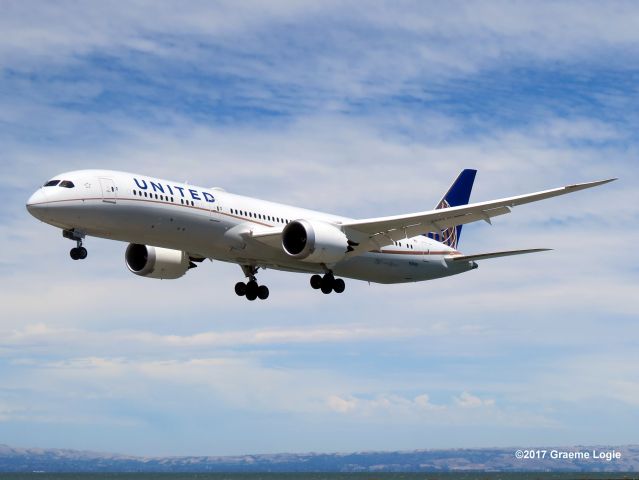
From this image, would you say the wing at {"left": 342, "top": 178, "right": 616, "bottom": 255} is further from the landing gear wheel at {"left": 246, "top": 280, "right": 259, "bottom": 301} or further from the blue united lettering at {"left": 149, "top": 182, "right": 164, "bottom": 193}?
the blue united lettering at {"left": 149, "top": 182, "right": 164, "bottom": 193}

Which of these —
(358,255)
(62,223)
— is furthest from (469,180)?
(62,223)

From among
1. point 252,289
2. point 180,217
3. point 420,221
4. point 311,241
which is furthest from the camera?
point 252,289

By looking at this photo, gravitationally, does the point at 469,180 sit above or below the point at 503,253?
above

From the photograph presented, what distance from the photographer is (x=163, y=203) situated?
45125 millimetres

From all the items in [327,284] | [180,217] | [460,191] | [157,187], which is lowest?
[327,284]

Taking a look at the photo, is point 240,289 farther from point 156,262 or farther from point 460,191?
point 460,191

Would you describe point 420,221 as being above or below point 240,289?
above

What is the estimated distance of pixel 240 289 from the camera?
5525 centimetres

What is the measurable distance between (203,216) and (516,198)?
48.1 ft

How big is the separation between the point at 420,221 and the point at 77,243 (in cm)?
1695

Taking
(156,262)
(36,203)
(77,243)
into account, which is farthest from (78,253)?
(156,262)

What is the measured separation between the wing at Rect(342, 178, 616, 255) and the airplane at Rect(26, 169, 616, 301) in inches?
2.0

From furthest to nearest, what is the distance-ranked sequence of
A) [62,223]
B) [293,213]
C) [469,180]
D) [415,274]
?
[469,180], [415,274], [293,213], [62,223]

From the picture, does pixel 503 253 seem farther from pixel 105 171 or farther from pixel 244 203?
pixel 105 171
